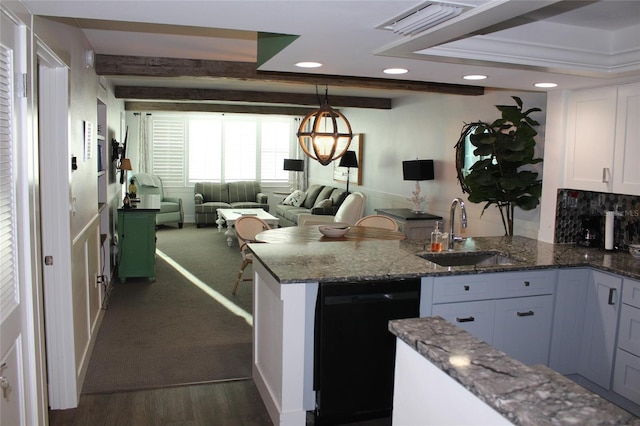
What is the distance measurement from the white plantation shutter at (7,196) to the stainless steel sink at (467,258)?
244 centimetres

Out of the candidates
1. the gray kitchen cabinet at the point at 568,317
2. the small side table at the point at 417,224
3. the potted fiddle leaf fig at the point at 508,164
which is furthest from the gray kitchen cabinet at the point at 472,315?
the small side table at the point at 417,224

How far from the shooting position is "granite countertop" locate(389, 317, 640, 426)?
1.12m

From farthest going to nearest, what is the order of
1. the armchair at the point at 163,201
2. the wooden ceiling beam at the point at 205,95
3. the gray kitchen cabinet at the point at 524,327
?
the armchair at the point at 163,201 < the wooden ceiling beam at the point at 205,95 < the gray kitchen cabinet at the point at 524,327

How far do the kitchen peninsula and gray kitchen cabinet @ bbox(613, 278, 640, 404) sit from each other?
4.5 inches

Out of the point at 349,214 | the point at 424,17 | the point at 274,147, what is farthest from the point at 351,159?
the point at 424,17

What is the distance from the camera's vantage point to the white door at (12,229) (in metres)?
2.04

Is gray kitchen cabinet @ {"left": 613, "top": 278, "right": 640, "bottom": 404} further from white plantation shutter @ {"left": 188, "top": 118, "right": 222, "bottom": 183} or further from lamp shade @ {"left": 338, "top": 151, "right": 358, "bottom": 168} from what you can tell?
white plantation shutter @ {"left": 188, "top": 118, "right": 222, "bottom": 183}

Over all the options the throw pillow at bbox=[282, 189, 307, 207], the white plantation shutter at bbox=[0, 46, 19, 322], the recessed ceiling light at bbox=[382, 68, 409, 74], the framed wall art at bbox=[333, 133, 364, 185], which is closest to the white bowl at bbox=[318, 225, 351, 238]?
the recessed ceiling light at bbox=[382, 68, 409, 74]

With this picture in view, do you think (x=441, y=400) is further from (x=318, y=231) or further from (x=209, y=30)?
(x=318, y=231)

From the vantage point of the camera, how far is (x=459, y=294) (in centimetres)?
325

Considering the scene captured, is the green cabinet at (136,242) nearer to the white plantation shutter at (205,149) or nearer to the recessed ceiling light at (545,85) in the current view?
the recessed ceiling light at (545,85)

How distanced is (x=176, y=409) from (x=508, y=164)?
10.7ft

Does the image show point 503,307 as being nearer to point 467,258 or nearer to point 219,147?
point 467,258

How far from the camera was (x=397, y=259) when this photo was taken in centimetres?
347
